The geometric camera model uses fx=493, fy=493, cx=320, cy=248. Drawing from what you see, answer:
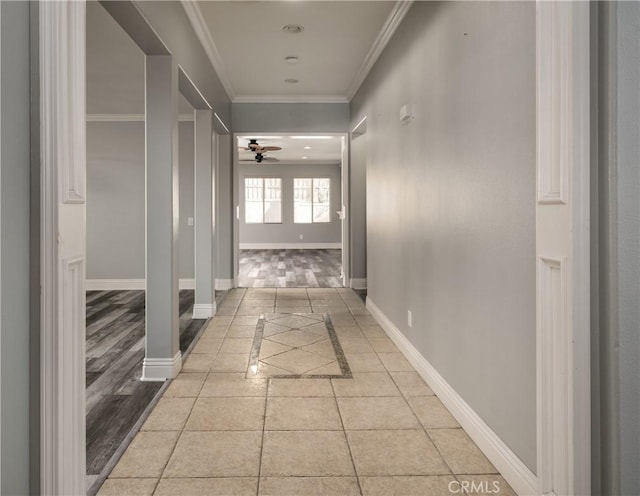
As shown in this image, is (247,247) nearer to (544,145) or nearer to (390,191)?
(390,191)

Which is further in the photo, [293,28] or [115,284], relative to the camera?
[115,284]

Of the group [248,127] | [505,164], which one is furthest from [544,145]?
[248,127]

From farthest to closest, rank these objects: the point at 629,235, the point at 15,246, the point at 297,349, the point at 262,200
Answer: the point at 262,200 < the point at 297,349 < the point at 15,246 < the point at 629,235

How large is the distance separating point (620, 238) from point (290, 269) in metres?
8.49

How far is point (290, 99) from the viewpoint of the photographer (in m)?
6.74

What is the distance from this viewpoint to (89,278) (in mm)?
6984

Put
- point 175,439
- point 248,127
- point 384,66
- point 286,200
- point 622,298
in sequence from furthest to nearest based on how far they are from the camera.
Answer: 1. point 286,200
2. point 248,127
3. point 384,66
4. point 175,439
5. point 622,298

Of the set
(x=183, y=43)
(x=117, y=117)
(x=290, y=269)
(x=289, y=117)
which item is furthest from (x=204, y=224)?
(x=290, y=269)

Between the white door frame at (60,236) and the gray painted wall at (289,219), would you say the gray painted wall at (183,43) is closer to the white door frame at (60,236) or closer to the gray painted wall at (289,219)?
the white door frame at (60,236)

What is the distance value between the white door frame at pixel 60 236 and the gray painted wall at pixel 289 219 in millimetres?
12747

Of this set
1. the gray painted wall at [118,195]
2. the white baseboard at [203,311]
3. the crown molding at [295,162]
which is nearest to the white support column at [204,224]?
the white baseboard at [203,311]

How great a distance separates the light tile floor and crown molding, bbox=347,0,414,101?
257cm

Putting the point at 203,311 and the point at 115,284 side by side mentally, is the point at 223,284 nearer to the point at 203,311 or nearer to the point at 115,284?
the point at 115,284

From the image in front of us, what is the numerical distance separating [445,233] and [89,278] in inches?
230
